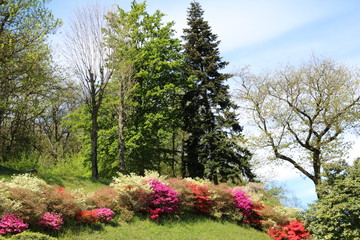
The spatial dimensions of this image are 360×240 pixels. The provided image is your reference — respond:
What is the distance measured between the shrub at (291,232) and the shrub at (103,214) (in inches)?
302

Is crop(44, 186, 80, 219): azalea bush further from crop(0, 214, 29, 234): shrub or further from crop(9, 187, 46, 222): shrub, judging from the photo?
crop(0, 214, 29, 234): shrub

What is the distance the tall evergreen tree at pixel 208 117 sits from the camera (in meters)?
23.7

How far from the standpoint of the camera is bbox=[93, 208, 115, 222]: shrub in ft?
34.0

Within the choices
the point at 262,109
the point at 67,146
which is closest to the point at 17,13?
the point at 262,109

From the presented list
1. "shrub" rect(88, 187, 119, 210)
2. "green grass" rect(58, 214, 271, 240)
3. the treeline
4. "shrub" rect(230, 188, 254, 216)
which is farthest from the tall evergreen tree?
"shrub" rect(88, 187, 119, 210)

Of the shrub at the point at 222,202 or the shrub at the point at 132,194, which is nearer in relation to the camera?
the shrub at the point at 132,194

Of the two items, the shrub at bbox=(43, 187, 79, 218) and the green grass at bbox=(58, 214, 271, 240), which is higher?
the shrub at bbox=(43, 187, 79, 218)

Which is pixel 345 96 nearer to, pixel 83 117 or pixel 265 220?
pixel 265 220

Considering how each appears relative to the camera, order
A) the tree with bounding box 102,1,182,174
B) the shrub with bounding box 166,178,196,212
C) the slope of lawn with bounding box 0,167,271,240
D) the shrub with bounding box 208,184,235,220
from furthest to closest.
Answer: the tree with bounding box 102,1,182,174 → the shrub with bounding box 208,184,235,220 → the shrub with bounding box 166,178,196,212 → the slope of lawn with bounding box 0,167,271,240

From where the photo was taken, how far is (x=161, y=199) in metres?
12.1

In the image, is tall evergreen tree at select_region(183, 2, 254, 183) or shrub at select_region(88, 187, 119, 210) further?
tall evergreen tree at select_region(183, 2, 254, 183)

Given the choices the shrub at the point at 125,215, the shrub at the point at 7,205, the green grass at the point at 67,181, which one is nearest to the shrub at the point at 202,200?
the shrub at the point at 125,215

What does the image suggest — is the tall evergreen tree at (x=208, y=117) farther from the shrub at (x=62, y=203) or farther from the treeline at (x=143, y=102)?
the shrub at (x=62, y=203)

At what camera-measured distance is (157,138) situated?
25016 mm
